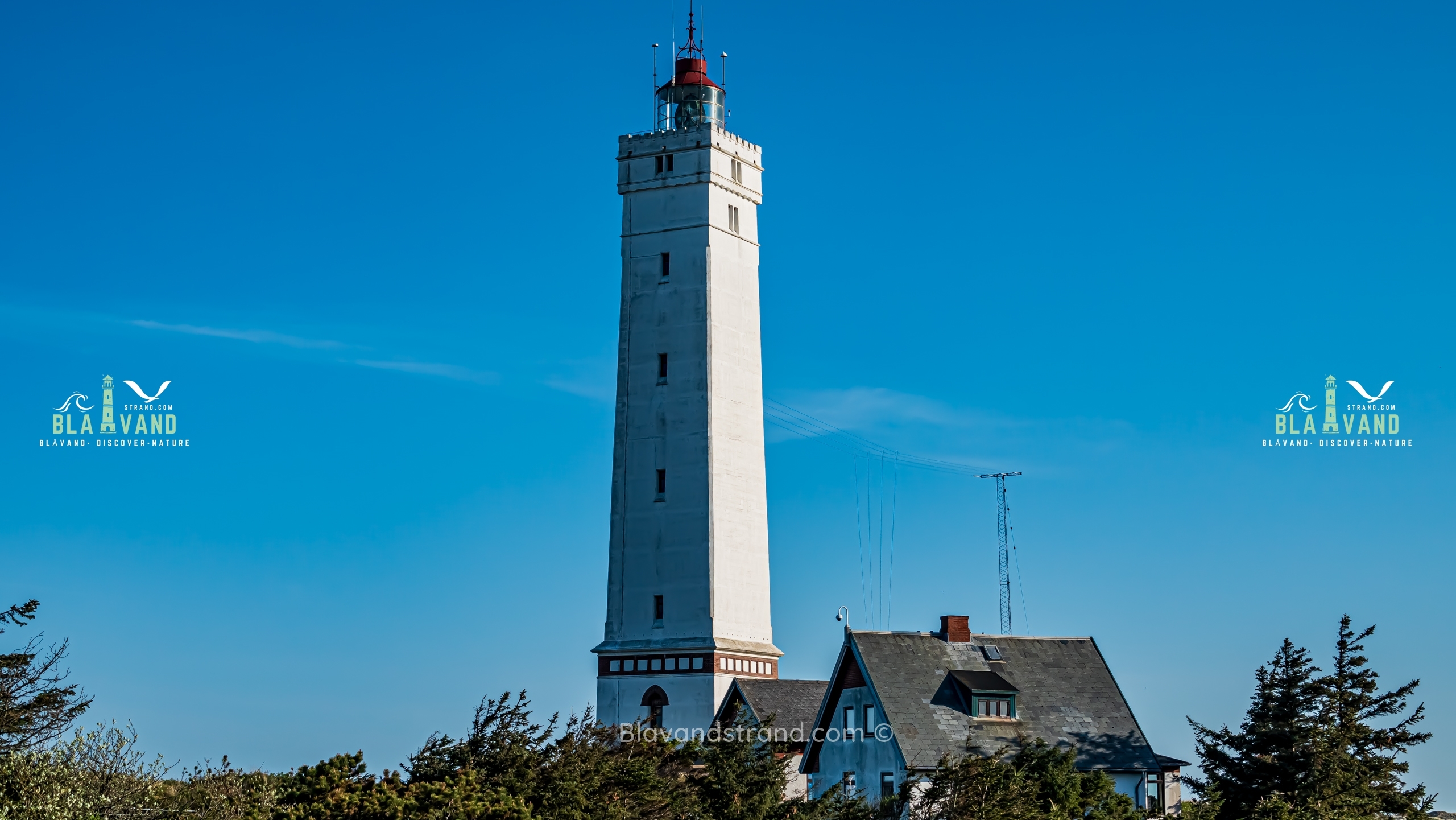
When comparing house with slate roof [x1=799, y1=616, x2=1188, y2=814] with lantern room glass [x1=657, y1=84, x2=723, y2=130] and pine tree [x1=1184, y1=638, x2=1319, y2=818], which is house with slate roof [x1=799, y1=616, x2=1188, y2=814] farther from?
lantern room glass [x1=657, y1=84, x2=723, y2=130]

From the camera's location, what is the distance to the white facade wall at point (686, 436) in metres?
59.0

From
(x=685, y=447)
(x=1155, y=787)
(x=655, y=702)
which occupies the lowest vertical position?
(x=1155, y=787)

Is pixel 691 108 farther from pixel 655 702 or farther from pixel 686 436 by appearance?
pixel 655 702

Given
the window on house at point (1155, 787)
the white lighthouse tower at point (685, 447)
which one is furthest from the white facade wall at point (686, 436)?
the window on house at point (1155, 787)

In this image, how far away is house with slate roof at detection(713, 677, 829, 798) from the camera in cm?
5512

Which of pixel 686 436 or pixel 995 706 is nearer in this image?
pixel 995 706

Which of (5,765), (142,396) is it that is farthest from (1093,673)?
(5,765)

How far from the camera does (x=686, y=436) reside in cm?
5984

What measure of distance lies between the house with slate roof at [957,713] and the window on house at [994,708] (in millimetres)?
23

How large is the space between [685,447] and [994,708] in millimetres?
16554

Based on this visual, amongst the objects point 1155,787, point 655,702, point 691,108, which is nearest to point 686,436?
Result: point 655,702

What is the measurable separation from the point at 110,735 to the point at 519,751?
25.1 ft

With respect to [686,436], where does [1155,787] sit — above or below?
below

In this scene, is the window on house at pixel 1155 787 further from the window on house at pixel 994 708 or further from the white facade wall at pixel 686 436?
the white facade wall at pixel 686 436
